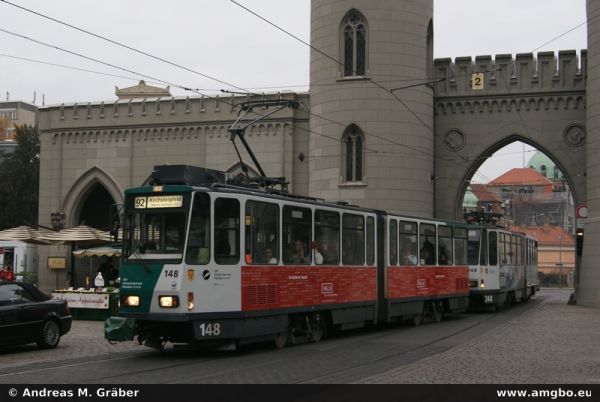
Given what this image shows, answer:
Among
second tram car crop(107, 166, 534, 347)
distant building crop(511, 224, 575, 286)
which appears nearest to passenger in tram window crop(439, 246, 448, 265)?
second tram car crop(107, 166, 534, 347)

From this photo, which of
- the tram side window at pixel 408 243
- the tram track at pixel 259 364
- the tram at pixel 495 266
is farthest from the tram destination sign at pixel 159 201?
the tram at pixel 495 266

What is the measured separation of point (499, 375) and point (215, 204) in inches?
207

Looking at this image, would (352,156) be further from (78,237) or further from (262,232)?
(262,232)

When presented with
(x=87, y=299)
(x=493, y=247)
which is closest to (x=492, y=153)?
(x=493, y=247)

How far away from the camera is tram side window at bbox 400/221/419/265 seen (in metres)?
20.9

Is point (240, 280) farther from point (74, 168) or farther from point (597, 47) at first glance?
point (74, 168)

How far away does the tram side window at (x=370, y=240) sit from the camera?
63.1 feet

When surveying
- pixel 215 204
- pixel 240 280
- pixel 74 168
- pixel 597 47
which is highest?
pixel 597 47

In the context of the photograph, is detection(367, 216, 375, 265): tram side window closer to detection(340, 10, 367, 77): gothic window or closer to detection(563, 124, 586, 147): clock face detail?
detection(340, 10, 367, 77): gothic window

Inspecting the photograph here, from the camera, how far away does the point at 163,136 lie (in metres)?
39.0

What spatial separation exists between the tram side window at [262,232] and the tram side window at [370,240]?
161 inches

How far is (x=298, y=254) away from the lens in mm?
16344

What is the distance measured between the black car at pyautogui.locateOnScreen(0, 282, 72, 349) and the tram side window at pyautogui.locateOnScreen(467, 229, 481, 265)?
1435 centimetres
